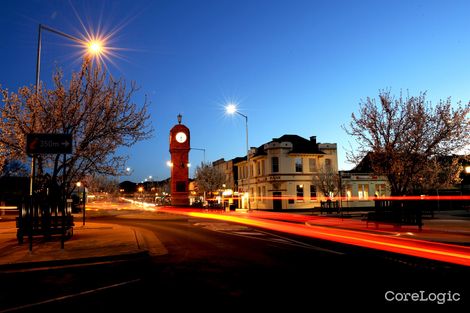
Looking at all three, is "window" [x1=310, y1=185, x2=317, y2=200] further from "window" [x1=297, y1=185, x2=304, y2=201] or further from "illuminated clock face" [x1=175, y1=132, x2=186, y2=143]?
"illuminated clock face" [x1=175, y1=132, x2=186, y2=143]

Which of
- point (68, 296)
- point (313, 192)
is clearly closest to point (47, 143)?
point (68, 296)

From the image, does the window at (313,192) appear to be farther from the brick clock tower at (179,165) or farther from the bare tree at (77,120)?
the bare tree at (77,120)

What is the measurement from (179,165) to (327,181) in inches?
811

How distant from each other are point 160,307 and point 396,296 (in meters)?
4.17

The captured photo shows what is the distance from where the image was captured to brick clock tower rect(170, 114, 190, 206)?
53.6 metres

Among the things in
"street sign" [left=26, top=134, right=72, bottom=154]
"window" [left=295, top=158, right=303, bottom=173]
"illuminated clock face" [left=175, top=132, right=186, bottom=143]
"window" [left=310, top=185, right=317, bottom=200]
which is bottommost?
"window" [left=310, top=185, right=317, bottom=200]

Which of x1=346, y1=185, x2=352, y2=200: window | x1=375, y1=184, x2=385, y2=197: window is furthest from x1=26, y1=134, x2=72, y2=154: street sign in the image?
x1=375, y1=184, x2=385, y2=197: window

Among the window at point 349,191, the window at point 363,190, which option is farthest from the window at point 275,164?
the window at point 363,190

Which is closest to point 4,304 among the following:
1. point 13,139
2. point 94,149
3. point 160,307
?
point 160,307

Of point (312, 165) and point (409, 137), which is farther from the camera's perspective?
point (312, 165)

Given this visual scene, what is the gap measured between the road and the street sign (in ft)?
13.7

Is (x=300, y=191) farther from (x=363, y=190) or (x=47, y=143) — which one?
(x=47, y=143)

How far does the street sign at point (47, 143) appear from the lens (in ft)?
39.8

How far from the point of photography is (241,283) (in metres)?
8.03
